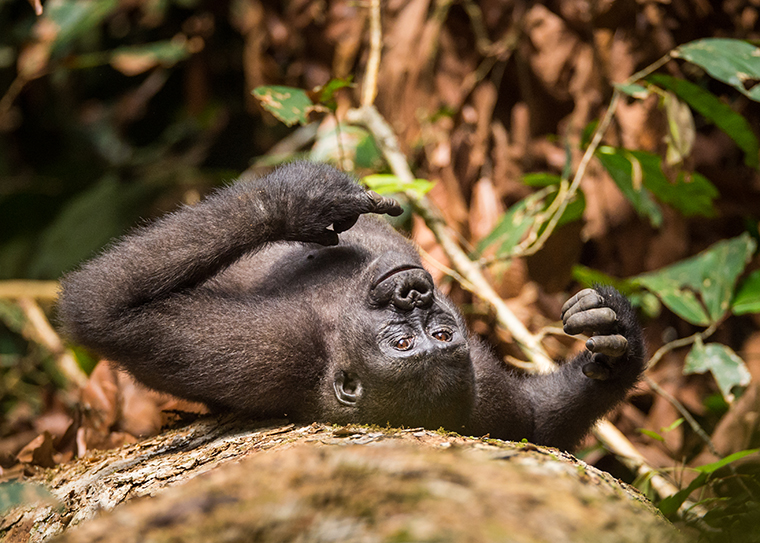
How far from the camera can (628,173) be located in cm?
354

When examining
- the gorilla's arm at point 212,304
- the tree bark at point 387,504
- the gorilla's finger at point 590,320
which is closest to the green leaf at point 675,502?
the gorilla's finger at point 590,320

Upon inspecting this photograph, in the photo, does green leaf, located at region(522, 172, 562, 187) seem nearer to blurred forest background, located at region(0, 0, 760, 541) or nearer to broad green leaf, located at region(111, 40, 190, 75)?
blurred forest background, located at region(0, 0, 760, 541)

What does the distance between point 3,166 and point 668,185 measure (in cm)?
663

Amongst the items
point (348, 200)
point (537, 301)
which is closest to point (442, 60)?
point (537, 301)

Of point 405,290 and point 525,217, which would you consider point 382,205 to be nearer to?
point 405,290

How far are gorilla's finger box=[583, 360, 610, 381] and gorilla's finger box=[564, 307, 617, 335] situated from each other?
0.26 m

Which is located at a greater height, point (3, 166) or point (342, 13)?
point (342, 13)

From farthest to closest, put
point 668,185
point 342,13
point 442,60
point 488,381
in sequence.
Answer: point 342,13
point 442,60
point 668,185
point 488,381

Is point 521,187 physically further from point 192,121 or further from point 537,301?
point 192,121

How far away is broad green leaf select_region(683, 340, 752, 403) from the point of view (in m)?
3.34

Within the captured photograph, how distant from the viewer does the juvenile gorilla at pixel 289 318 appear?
2451 millimetres

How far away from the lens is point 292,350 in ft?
8.11

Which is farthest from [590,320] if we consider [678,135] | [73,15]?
[73,15]

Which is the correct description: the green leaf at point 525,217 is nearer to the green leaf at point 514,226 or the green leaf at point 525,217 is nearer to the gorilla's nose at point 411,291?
the green leaf at point 514,226
